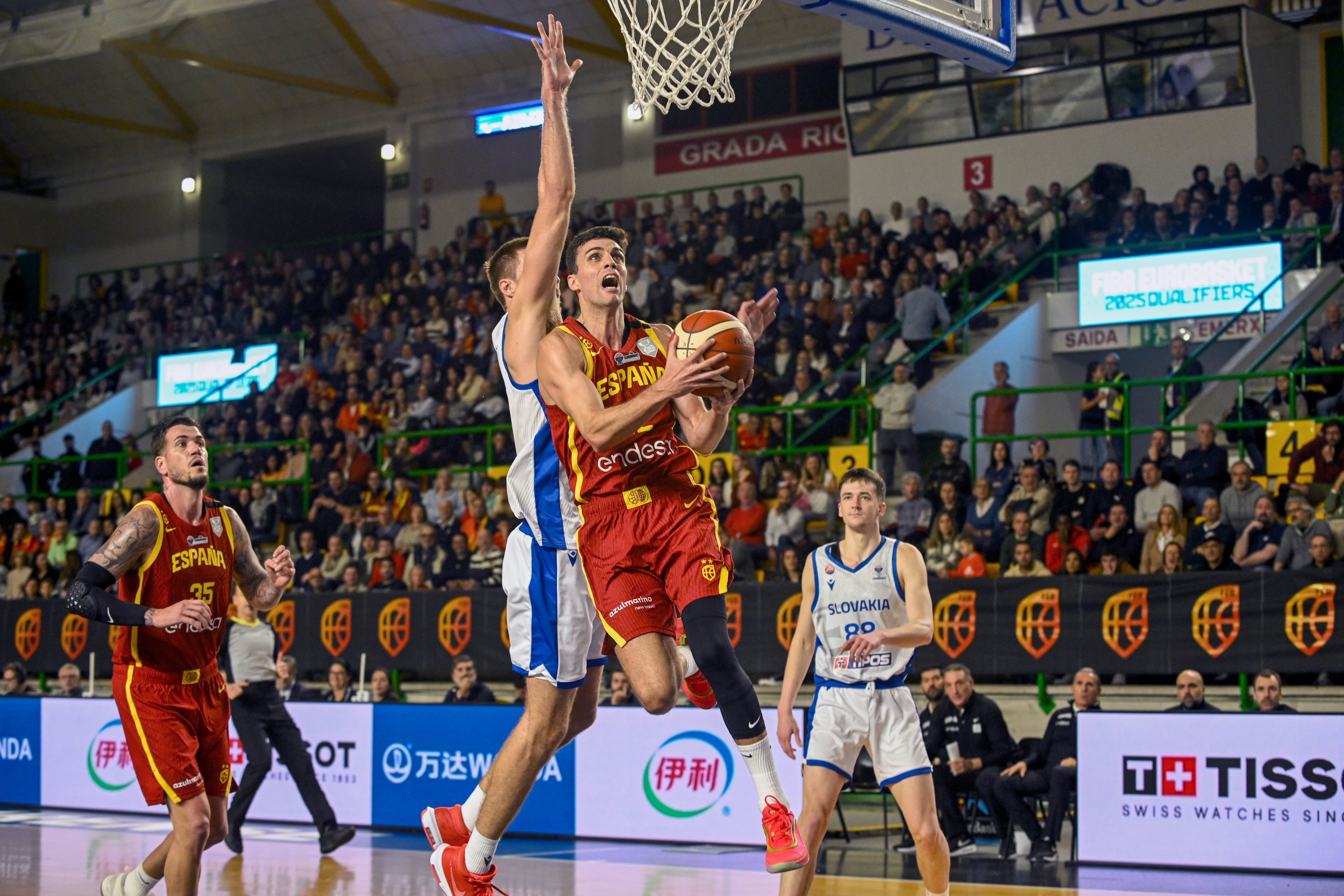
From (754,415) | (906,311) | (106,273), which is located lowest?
(754,415)

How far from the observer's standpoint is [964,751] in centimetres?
1146

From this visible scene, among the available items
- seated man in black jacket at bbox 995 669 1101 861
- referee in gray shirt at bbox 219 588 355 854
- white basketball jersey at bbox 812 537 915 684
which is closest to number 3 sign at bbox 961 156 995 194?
seated man in black jacket at bbox 995 669 1101 861

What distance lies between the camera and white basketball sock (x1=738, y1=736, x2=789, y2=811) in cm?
528

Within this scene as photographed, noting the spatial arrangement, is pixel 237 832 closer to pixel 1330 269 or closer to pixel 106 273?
pixel 1330 269

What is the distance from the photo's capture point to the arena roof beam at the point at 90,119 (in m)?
29.0

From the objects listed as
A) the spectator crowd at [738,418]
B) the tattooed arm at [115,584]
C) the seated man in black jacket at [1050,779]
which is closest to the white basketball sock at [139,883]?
the tattooed arm at [115,584]

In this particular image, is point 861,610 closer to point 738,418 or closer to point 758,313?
→ point 758,313

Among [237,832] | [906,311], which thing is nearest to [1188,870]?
[237,832]

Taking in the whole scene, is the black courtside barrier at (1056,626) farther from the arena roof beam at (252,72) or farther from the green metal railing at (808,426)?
the arena roof beam at (252,72)

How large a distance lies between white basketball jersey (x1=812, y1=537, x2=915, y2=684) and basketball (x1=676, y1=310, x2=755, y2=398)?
2422mm

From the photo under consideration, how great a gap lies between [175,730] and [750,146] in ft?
68.5

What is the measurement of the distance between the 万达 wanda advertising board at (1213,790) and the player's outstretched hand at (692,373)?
6.55m

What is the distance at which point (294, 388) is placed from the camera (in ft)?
76.6

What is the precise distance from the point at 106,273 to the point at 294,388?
1025cm
